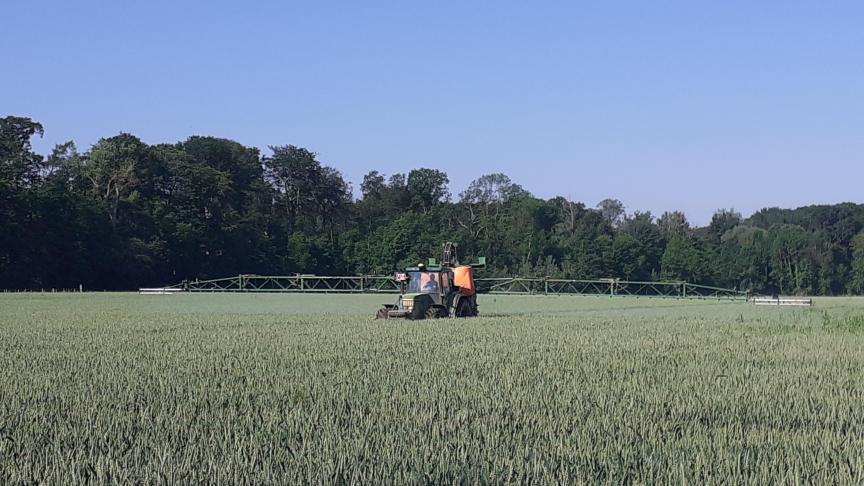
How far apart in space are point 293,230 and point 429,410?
271ft

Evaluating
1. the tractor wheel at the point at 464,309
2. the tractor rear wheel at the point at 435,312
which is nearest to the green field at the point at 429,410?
the tractor rear wheel at the point at 435,312

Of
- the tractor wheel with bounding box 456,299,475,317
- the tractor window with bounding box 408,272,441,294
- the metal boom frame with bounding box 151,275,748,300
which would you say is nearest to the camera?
the tractor window with bounding box 408,272,441,294

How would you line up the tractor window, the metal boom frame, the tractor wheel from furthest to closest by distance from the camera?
the metal boom frame < the tractor wheel < the tractor window

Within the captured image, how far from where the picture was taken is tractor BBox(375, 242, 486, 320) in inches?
1032

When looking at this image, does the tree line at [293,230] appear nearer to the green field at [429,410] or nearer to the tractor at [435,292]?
the tractor at [435,292]

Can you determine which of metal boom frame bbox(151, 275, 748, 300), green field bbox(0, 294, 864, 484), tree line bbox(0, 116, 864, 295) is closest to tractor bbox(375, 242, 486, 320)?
green field bbox(0, 294, 864, 484)

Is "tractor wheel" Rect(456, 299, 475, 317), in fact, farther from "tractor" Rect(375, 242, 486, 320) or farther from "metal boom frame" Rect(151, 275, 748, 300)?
"metal boom frame" Rect(151, 275, 748, 300)

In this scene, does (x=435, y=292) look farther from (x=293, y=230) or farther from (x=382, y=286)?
(x=293, y=230)

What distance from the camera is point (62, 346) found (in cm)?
1786

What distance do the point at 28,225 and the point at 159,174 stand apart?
1431cm

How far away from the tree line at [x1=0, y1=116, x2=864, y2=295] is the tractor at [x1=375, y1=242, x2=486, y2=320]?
4168cm

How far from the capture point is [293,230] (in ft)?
301

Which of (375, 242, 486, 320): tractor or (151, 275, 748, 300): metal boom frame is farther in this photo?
(151, 275, 748, 300): metal boom frame

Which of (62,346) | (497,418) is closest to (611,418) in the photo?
(497,418)
